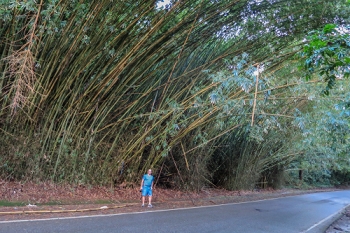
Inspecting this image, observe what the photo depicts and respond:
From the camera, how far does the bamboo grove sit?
24.0 feet

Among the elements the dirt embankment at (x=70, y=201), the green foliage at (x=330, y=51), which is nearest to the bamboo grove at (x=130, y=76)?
the dirt embankment at (x=70, y=201)

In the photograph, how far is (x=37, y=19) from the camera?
21.4 ft

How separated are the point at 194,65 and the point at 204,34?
1439mm

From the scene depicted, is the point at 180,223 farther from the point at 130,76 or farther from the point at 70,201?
the point at 130,76

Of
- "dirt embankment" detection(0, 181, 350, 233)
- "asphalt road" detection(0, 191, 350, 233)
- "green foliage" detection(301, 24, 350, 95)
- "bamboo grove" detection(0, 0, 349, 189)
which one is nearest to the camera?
"green foliage" detection(301, 24, 350, 95)

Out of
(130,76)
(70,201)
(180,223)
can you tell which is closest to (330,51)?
(180,223)

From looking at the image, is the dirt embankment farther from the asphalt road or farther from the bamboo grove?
the asphalt road

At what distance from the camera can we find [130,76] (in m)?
8.95

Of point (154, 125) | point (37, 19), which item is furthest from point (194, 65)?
point (37, 19)

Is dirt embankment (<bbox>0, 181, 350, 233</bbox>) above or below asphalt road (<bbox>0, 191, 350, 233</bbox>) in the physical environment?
above

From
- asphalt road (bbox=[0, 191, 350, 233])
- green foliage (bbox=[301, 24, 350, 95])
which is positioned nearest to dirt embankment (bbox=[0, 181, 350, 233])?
asphalt road (bbox=[0, 191, 350, 233])

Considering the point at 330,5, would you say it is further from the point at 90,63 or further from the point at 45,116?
the point at 45,116

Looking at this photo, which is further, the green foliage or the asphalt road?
the asphalt road

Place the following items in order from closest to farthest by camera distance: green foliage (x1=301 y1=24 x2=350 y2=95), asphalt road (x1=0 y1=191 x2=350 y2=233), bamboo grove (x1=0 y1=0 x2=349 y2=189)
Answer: green foliage (x1=301 y1=24 x2=350 y2=95)
asphalt road (x1=0 y1=191 x2=350 y2=233)
bamboo grove (x1=0 y1=0 x2=349 y2=189)
